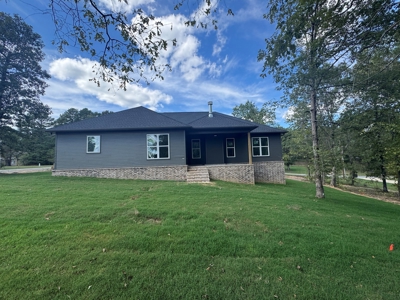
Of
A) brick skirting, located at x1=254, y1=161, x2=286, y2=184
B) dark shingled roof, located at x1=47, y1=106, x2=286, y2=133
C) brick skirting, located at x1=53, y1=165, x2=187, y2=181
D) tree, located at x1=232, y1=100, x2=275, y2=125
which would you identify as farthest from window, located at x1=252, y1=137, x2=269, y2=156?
tree, located at x1=232, y1=100, x2=275, y2=125

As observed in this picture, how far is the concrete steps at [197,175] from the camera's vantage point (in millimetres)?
10711

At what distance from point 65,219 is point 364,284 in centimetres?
557

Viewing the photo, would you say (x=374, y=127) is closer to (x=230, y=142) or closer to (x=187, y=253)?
(x=230, y=142)

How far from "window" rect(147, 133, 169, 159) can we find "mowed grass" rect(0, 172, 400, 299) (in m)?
6.36

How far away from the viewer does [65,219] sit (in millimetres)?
4191

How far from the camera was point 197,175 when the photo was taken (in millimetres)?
11094

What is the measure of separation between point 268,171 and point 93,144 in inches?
479

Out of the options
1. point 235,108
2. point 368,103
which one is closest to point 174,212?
point 368,103

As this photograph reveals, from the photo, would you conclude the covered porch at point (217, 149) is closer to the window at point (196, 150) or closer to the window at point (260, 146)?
the window at point (196, 150)

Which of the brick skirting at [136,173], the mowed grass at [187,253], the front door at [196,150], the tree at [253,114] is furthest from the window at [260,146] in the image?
the tree at [253,114]

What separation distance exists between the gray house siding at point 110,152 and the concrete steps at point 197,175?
812 millimetres

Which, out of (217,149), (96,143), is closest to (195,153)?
(217,149)

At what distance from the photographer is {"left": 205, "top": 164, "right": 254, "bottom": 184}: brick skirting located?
39.7 ft

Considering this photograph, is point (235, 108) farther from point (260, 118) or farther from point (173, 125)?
point (173, 125)
